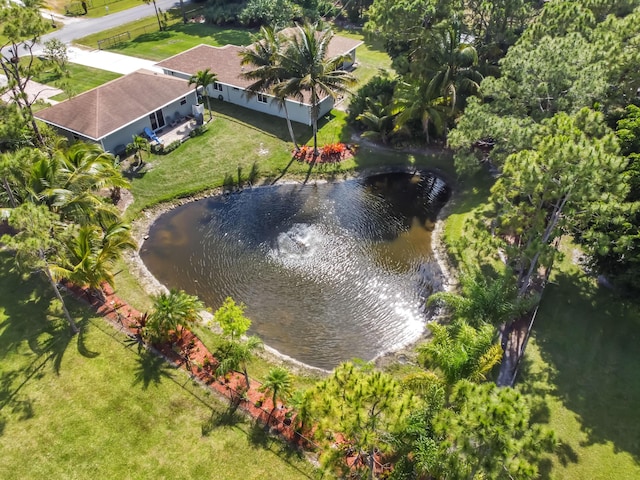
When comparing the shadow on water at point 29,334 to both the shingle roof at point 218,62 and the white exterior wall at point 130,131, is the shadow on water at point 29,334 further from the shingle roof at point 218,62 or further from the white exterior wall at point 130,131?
the shingle roof at point 218,62

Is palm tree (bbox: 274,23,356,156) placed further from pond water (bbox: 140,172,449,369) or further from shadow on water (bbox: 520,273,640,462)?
shadow on water (bbox: 520,273,640,462)

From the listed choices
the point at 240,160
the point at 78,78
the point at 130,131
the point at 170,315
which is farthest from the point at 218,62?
the point at 170,315

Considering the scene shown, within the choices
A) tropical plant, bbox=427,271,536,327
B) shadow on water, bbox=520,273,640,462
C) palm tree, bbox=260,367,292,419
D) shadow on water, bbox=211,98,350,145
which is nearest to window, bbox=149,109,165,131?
shadow on water, bbox=211,98,350,145

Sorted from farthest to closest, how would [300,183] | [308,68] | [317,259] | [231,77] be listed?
[231,77] → [300,183] → [308,68] → [317,259]

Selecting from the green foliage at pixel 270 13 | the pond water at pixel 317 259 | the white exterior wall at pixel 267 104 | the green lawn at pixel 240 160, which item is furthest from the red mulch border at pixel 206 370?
the green foliage at pixel 270 13

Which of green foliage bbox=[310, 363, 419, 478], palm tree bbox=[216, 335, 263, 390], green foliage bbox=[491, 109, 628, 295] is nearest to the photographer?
green foliage bbox=[310, 363, 419, 478]

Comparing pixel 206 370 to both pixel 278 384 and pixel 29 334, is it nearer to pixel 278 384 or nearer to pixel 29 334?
pixel 278 384
